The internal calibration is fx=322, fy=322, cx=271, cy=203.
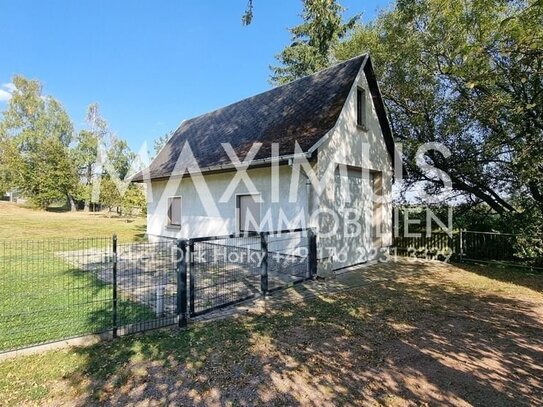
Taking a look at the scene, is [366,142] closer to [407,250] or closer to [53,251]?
[407,250]

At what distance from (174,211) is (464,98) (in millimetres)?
12265

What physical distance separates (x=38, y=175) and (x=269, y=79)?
29948 millimetres

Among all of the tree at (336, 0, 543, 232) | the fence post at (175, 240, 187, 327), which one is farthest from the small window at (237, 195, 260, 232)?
the tree at (336, 0, 543, 232)

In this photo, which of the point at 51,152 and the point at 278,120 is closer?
the point at 278,120

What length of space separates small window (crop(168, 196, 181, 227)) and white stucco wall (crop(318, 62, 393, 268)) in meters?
7.19

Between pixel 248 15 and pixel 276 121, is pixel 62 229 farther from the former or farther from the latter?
pixel 248 15

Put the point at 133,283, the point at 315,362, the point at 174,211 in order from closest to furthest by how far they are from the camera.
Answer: the point at 315,362 < the point at 133,283 < the point at 174,211

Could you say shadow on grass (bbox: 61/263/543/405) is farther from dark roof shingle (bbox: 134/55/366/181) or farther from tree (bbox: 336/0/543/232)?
tree (bbox: 336/0/543/232)

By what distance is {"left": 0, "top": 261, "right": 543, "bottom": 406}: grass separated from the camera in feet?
11.2

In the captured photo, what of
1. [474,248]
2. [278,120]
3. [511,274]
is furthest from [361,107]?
[511,274]

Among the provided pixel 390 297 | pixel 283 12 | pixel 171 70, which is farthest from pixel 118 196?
pixel 390 297

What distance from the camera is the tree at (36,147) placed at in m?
38.4

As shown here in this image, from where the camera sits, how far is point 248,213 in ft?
34.6

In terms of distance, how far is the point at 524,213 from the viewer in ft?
36.7
